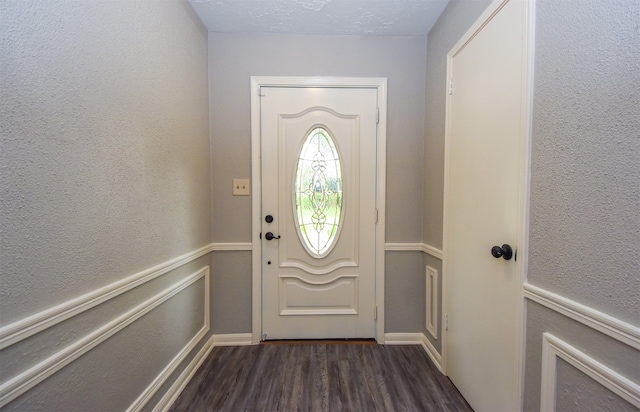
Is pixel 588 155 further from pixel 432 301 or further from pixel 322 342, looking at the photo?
pixel 322 342

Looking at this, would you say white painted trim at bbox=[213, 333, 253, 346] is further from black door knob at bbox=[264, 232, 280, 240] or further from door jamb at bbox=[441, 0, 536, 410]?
door jamb at bbox=[441, 0, 536, 410]

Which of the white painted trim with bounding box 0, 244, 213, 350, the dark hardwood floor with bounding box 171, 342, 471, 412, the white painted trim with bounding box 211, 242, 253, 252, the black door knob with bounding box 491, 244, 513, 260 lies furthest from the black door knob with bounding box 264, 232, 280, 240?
the black door knob with bounding box 491, 244, 513, 260

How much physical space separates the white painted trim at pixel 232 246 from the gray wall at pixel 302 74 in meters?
0.04

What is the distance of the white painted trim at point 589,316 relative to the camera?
68 centimetres

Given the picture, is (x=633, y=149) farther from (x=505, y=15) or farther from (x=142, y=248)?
(x=142, y=248)

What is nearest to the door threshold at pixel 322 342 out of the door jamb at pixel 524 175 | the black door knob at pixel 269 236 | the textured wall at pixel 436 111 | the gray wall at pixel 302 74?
the gray wall at pixel 302 74

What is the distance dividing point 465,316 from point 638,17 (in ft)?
4.69

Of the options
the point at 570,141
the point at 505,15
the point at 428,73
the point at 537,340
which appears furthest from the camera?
the point at 428,73

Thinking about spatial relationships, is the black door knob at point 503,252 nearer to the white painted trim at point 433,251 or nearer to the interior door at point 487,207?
the interior door at point 487,207

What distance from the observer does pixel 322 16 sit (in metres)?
1.74

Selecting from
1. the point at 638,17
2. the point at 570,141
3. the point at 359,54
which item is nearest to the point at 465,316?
the point at 570,141

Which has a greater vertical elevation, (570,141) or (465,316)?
(570,141)

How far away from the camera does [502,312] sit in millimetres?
1150

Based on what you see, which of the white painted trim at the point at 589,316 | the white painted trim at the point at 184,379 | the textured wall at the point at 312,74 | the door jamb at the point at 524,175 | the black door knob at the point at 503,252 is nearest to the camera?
the white painted trim at the point at 589,316
